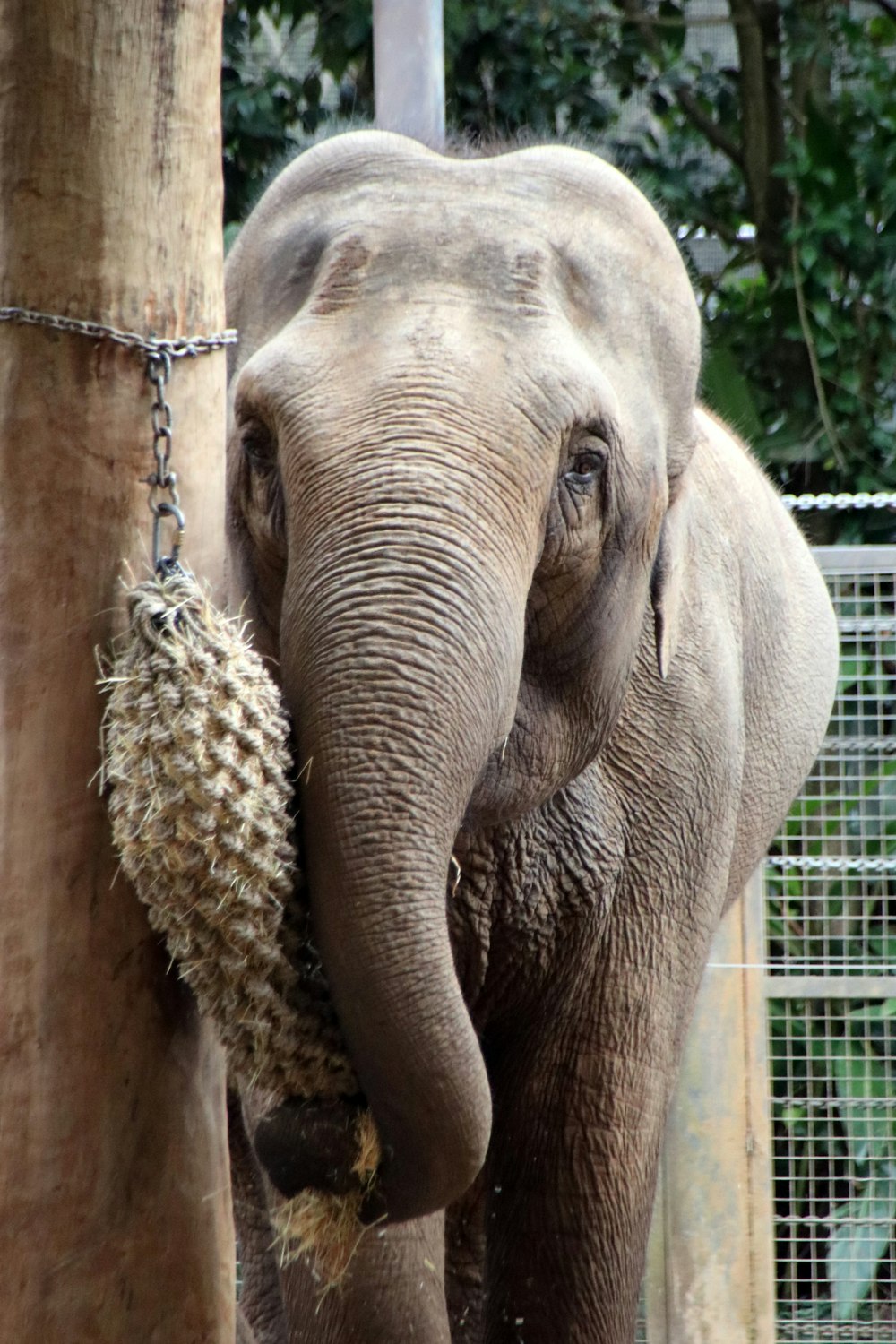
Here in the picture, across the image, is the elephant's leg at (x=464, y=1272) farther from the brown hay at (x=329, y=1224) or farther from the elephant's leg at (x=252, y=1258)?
the brown hay at (x=329, y=1224)

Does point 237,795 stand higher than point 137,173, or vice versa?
point 137,173

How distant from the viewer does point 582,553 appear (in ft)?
8.56

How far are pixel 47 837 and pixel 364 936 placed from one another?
33 centimetres

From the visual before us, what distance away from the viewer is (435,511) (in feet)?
7.34

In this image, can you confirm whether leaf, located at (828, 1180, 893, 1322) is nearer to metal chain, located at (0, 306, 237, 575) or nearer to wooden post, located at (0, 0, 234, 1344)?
wooden post, located at (0, 0, 234, 1344)

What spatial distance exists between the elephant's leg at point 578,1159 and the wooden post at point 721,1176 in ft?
3.55

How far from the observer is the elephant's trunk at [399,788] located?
6.75 feet

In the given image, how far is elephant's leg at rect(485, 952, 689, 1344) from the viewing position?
322 cm

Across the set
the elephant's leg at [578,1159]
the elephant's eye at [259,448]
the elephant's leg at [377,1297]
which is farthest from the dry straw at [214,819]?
the elephant's leg at [578,1159]

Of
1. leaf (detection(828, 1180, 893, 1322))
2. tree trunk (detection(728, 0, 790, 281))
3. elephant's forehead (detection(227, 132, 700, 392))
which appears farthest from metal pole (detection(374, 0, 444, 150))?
tree trunk (detection(728, 0, 790, 281))

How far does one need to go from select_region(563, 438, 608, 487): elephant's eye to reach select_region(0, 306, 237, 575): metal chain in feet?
2.09

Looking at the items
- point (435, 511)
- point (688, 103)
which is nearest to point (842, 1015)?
point (435, 511)

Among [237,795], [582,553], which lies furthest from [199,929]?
[582,553]

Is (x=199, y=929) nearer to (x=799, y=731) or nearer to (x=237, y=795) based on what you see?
(x=237, y=795)
